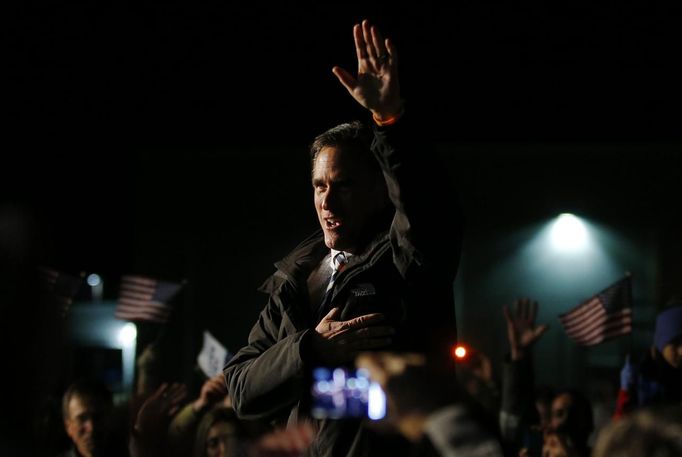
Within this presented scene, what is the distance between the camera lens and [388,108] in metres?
2.98

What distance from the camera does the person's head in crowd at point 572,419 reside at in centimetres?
650

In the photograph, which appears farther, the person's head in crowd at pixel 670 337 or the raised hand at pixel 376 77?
the person's head in crowd at pixel 670 337

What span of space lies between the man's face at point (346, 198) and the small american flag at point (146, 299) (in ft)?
18.8

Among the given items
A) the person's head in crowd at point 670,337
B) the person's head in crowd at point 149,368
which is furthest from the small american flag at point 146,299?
the person's head in crowd at point 670,337

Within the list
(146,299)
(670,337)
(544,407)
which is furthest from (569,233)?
(544,407)

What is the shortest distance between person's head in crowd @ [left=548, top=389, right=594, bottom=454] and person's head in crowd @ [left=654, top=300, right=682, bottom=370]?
623mm

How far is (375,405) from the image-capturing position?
3.03 meters

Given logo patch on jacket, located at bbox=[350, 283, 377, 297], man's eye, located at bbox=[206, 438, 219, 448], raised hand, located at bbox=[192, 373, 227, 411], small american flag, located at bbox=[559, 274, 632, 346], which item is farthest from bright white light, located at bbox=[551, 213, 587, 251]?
logo patch on jacket, located at bbox=[350, 283, 377, 297]

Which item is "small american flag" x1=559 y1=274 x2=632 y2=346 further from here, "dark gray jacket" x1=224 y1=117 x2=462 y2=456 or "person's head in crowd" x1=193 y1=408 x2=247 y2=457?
"dark gray jacket" x1=224 y1=117 x2=462 y2=456

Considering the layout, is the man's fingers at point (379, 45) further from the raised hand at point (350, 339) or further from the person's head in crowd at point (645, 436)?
the person's head in crowd at point (645, 436)

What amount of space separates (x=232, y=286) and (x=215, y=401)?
802 cm

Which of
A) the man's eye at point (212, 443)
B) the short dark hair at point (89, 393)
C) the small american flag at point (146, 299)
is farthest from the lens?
the small american flag at point (146, 299)

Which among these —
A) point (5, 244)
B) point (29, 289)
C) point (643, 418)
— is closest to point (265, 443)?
point (643, 418)

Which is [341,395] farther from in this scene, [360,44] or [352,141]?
[360,44]
